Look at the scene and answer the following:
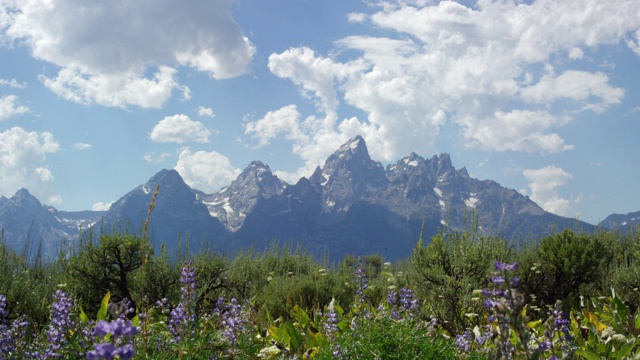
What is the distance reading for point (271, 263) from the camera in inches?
524

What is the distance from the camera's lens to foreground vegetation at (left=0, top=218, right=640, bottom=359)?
3.63m

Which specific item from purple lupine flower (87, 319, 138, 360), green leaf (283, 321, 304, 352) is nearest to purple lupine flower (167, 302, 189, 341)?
green leaf (283, 321, 304, 352)

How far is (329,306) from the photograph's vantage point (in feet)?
19.2

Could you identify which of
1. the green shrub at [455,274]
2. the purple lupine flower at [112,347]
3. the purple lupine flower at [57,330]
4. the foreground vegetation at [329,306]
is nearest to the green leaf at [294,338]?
the foreground vegetation at [329,306]

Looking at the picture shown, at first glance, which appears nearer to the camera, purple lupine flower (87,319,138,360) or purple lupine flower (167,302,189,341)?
purple lupine flower (87,319,138,360)

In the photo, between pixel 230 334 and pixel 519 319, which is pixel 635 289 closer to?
pixel 230 334

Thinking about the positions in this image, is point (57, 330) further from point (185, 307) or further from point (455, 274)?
point (455, 274)

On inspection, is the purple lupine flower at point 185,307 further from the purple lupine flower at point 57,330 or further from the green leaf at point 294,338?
the green leaf at point 294,338

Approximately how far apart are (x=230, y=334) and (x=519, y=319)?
2787 mm

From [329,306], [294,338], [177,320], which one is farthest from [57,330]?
[329,306]

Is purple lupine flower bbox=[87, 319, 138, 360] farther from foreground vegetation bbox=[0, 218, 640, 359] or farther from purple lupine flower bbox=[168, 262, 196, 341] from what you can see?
purple lupine flower bbox=[168, 262, 196, 341]

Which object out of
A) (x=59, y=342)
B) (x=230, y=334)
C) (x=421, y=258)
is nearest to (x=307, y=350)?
(x=230, y=334)

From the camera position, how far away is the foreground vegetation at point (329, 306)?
11.9 ft

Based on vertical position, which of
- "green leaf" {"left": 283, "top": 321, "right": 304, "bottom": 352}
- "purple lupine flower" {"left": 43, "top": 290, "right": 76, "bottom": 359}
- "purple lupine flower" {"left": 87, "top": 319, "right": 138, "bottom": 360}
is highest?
"purple lupine flower" {"left": 87, "top": 319, "right": 138, "bottom": 360}
